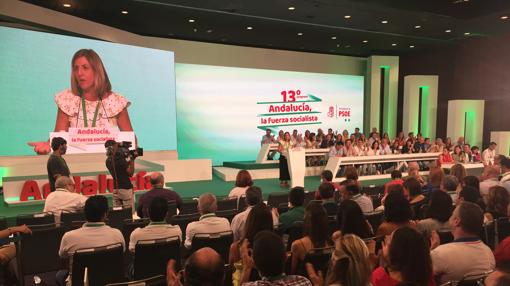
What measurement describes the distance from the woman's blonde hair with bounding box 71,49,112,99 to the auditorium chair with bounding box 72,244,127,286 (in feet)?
25.9

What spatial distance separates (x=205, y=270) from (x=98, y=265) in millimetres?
1335

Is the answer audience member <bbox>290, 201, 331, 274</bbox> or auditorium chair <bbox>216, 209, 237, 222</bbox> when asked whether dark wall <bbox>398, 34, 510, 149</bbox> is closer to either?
auditorium chair <bbox>216, 209, 237, 222</bbox>

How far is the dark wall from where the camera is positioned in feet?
44.6

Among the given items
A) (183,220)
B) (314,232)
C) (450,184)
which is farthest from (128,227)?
(450,184)

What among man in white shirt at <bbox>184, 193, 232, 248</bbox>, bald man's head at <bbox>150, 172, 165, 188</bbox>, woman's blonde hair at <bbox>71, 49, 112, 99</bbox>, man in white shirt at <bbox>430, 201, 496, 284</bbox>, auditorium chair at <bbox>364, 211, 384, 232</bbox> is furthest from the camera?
woman's blonde hair at <bbox>71, 49, 112, 99</bbox>

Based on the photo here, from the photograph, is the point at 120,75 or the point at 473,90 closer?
the point at 120,75

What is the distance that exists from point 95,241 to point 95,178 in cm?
536

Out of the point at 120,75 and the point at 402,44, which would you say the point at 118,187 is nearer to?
the point at 120,75

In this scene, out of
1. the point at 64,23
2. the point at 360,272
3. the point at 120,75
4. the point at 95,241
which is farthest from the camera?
the point at 120,75

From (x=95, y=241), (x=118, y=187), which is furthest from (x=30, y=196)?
(x=95, y=241)

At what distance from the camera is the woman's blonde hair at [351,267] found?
184 cm

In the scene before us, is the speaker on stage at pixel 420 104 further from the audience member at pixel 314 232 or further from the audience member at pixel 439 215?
the audience member at pixel 314 232

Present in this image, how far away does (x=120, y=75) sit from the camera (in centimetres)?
1028

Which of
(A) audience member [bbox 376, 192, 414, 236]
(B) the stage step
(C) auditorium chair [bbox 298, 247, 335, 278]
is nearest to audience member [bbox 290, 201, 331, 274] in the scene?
(C) auditorium chair [bbox 298, 247, 335, 278]
